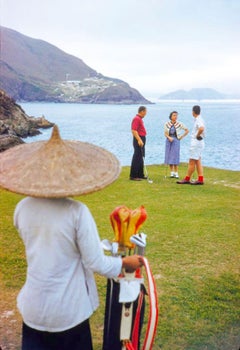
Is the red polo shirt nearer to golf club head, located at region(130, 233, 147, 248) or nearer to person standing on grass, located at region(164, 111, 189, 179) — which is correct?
person standing on grass, located at region(164, 111, 189, 179)

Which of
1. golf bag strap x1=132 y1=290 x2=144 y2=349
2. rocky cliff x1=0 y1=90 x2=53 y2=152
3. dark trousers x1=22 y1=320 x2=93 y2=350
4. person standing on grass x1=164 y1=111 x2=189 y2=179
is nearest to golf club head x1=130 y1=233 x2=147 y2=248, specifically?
golf bag strap x1=132 y1=290 x2=144 y2=349

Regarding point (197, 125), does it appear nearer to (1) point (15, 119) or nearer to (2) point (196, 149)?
(2) point (196, 149)

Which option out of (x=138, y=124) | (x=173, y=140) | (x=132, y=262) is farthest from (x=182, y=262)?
(x=173, y=140)

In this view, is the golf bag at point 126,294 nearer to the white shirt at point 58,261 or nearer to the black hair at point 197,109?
the white shirt at point 58,261

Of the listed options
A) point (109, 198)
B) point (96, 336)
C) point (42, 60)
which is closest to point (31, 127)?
point (42, 60)

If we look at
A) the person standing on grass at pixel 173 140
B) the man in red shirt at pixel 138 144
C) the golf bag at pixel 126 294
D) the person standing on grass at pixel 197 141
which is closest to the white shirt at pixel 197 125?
the person standing on grass at pixel 197 141

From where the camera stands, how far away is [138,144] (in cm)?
931

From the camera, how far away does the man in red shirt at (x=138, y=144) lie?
9.14 m

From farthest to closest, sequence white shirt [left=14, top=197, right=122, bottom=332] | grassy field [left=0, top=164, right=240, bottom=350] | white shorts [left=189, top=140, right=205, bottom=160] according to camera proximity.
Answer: white shorts [left=189, top=140, right=205, bottom=160], grassy field [left=0, top=164, right=240, bottom=350], white shirt [left=14, top=197, right=122, bottom=332]

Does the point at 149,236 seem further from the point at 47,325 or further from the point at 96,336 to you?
the point at 47,325

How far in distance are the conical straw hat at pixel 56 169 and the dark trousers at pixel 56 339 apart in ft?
2.38

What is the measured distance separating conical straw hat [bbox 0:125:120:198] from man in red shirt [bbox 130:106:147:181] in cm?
683

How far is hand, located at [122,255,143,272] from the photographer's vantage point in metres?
2.25

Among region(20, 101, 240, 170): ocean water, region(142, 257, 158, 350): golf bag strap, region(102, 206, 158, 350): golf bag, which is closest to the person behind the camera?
region(142, 257, 158, 350): golf bag strap
